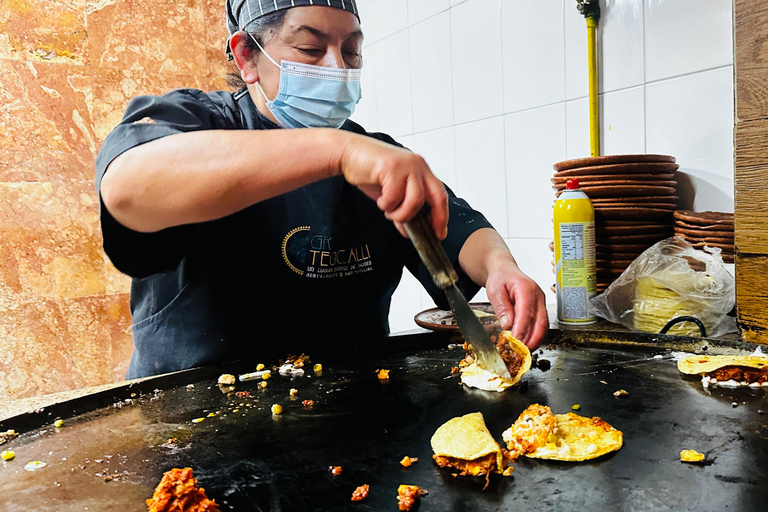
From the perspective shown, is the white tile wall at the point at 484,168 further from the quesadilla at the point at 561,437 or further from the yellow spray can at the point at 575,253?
the quesadilla at the point at 561,437

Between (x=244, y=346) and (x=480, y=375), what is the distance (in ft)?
2.38

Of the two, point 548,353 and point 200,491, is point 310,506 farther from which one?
point 548,353

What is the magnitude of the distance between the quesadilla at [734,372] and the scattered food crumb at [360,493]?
67 cm

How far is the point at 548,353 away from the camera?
128 cm

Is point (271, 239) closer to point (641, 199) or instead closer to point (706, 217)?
point (641, 199)

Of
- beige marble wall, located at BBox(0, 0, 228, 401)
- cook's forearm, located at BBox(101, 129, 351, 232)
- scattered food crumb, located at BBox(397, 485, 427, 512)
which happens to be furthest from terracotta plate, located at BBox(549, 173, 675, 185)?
beige marble wall, located at BBox(0, 0, 228, 401)

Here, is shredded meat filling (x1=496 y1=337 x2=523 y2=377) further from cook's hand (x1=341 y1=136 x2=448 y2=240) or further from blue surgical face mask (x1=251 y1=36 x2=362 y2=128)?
blue surgical face mask (x1=251 y1=36 x2=362 y2=128)

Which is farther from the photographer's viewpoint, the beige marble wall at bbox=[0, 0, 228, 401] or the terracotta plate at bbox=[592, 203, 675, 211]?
the beige marble wall at bbox=[0, 0, 228, 401]

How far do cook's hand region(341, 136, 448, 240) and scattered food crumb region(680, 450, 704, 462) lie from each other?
0.50 meters

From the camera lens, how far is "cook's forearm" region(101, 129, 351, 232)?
3.29ft

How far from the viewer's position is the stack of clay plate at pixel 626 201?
1.60 metres

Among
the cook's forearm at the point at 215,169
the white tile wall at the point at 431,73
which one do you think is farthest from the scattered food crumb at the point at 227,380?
the white tile wall at the point at 431,73

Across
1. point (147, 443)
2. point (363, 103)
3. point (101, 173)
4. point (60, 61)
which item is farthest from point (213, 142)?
point (60, 61)

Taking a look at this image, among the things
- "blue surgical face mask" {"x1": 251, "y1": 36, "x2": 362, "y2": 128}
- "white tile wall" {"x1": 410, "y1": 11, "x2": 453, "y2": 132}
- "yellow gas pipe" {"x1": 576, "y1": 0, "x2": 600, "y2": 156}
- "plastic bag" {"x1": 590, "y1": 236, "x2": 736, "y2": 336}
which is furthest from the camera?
"white tile wall" {"x1": 410, "y1": 11, "x2": 453, "y2": 132}
